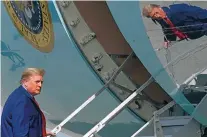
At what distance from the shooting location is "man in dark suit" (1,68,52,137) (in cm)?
256

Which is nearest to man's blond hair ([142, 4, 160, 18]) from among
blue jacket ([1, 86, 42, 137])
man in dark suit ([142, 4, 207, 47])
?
man in dark suit ([142, 4, 207, 47])

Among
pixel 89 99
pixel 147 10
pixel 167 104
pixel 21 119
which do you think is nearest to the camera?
pixel 21 119

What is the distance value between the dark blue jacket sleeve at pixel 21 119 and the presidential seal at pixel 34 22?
1.26 m

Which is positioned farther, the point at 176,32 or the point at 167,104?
the point at 167,104

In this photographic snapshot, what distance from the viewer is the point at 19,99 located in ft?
8.54

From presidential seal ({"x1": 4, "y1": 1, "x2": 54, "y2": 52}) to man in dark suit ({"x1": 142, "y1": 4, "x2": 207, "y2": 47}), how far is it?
2.86 feet

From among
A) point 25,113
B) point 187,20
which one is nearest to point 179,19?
point 187,20

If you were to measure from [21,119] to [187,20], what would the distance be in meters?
1.20

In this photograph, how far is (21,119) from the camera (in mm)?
2557

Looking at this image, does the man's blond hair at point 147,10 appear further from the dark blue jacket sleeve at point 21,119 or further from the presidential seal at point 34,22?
the dark blue jacket sleeve at point 21,119

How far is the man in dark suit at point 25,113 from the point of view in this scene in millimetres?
2559

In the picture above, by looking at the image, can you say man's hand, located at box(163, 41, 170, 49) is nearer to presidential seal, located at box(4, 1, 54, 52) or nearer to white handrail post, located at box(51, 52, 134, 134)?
white handrail post, located at box(51, 52, 134, 134)

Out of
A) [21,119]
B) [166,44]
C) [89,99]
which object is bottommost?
[21,119]

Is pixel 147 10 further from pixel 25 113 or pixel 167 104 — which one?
pixel 25 113
